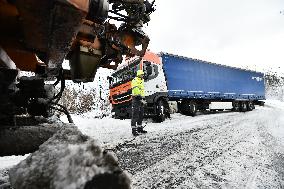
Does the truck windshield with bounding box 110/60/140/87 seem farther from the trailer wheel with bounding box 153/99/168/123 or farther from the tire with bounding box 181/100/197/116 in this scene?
the tire with bounding box 181/100/197/116

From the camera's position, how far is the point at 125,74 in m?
12.6

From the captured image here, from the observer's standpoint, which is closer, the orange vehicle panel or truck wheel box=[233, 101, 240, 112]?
the orange vehicle panel

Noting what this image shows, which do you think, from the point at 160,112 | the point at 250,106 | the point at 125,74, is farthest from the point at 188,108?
the point at 250,106

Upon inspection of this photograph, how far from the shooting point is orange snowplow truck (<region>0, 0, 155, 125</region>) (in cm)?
105

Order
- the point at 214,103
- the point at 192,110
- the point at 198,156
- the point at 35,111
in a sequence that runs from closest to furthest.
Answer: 1. the point at 35,111
2. the point at 198,156
3. the point at 192,110
4. the point at 214,103

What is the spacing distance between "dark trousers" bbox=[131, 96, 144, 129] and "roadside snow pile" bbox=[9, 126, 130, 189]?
24.1 ft

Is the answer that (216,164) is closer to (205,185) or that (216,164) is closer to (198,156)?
(198,156)

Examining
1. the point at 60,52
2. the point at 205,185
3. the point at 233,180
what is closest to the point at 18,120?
the point at 60,52

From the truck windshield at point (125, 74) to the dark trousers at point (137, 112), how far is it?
336 cm

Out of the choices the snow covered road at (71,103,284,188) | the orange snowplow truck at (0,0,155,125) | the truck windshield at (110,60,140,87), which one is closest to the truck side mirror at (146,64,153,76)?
the truck windshield at (110,60,140,87)

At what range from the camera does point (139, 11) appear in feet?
6.78

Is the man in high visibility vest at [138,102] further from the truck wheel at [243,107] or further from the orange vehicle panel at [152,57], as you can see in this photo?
the truck wheel at [243,107]

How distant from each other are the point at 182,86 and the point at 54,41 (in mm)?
14217

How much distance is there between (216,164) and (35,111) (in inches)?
126
